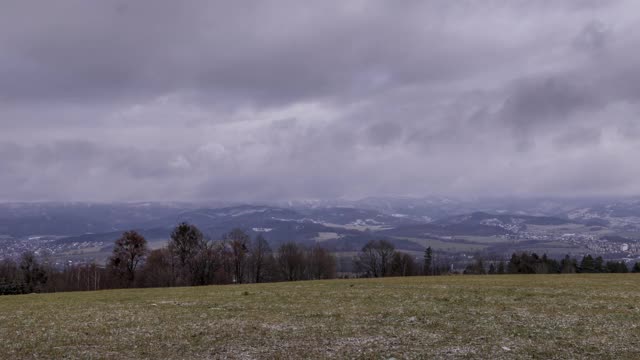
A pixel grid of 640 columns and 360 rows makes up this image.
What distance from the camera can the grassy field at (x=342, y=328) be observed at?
19922 mm

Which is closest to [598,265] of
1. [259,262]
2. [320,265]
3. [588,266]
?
[588,266]

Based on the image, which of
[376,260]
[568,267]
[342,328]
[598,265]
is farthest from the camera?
[376,260]

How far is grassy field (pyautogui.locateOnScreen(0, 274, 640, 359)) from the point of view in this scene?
65.4ft

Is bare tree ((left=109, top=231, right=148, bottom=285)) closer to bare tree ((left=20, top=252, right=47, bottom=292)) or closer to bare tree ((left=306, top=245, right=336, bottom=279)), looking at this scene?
bare tree ((left=20, top=252, right=47, bottom=292))

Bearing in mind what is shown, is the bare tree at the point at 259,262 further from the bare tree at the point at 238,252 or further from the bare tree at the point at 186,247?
the bare tree at the point at 186,247

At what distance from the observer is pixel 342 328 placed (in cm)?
2436

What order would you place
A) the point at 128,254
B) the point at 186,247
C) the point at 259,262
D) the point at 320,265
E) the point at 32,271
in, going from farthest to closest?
the point at 320,265 → the point at 259,262 → the point at 32,271 → the point at 186,247 → the point at 128,254

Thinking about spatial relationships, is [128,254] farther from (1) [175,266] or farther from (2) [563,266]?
(2) [563,266]

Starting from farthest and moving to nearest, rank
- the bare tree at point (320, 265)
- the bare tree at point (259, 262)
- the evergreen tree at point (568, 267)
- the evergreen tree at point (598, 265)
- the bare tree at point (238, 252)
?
1. the bare tree at point (320, 265)
2. the evergreen tree at point (568, 267)
3. the bare tree at point (259, 262)
4. the evergreen tree at point (598, 265)
5. the bare tree at point (238, 252)

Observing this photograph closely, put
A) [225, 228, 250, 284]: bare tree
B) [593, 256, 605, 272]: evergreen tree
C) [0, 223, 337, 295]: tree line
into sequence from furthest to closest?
[593, 256, 605, 272]: evergreen tree < [225, 228, 250, 284]: bare tree < [0, 223, 337, 295]: tree line

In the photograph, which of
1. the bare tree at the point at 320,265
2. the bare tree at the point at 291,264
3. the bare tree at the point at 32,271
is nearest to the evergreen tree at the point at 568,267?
→ the bare tree at the point at 320,265

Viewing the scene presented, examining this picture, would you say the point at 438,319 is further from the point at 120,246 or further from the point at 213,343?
the point at 120,246

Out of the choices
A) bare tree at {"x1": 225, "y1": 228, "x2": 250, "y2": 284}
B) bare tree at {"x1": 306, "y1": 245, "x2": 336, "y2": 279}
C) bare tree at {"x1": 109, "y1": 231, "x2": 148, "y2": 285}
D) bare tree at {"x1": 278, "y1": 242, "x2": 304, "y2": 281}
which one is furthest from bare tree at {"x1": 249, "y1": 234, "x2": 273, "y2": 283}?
bare tree at {"x1": 109, "y1": 231, "x2": 148, "y2": 285}

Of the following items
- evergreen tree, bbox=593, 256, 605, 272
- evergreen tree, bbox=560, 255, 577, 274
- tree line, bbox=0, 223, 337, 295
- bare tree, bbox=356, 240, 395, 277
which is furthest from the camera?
bare tree, bbox=356, 240, 395, 277
